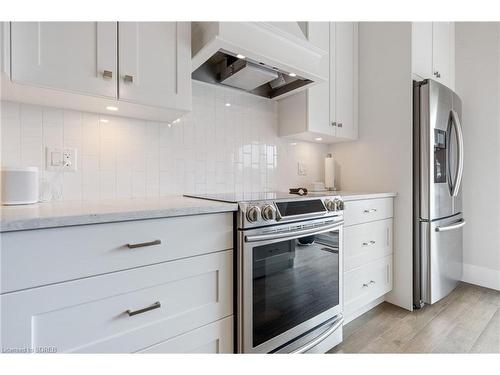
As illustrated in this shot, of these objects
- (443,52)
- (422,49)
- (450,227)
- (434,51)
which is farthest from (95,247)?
(443,52)

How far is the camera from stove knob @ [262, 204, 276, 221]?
47.1 inches

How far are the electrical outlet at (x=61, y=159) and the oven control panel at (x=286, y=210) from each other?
934 millimetres

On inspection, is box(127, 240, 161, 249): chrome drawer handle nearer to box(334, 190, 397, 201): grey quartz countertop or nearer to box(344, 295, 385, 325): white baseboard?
box(334, 190, 397, 201): grey quartz countertop

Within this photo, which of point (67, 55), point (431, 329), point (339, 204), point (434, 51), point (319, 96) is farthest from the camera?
point (434, 51)

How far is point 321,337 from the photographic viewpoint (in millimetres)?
1444

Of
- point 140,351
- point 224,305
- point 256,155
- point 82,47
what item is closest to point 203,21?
point 82,47

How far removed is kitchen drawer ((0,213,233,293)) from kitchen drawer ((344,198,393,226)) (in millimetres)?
994

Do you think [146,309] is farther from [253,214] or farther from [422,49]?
[422,49]

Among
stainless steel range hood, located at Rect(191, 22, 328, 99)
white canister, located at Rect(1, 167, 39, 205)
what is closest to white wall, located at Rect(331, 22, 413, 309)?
stainless steel range hood, located at Rect(191, 22, 328, 99)

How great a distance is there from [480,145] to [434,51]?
0.99 metres

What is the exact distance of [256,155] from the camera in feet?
6.81

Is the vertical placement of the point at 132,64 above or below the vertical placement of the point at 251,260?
above

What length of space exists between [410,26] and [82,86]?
7.40ft
